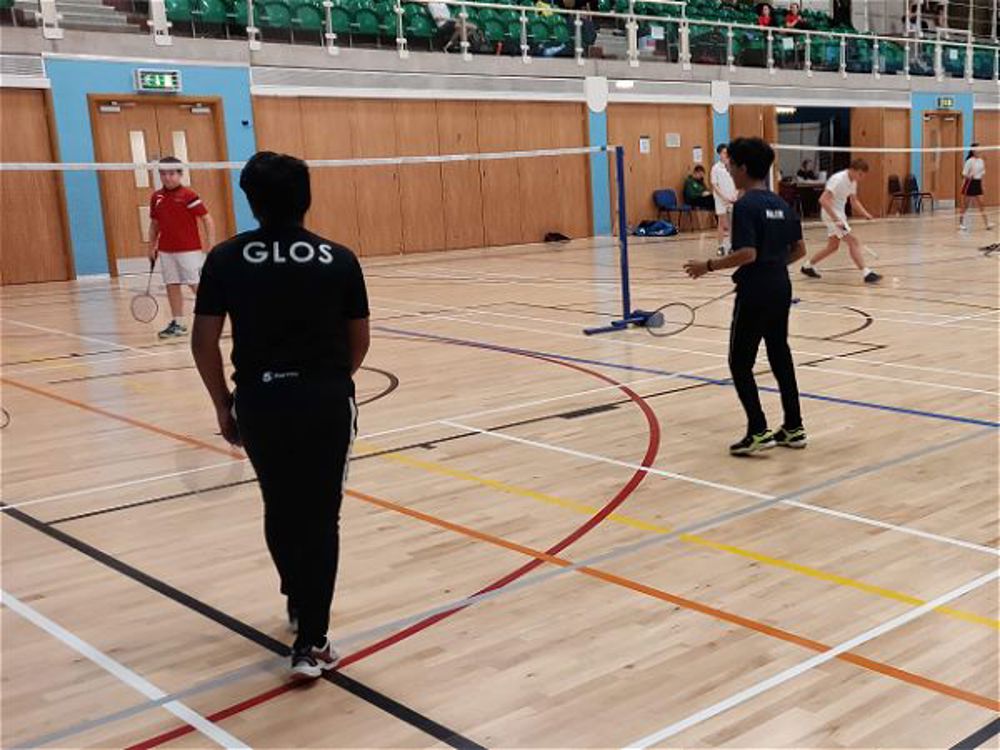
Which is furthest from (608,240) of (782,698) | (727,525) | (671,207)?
(782,698)

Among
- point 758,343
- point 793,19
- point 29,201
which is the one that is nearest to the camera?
point 758,343

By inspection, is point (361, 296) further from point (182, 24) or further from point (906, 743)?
point (182, 24)

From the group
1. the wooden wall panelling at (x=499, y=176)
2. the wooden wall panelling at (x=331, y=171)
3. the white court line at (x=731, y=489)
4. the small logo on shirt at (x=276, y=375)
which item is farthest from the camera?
the wooden wall panelling at (x=499, y=176)

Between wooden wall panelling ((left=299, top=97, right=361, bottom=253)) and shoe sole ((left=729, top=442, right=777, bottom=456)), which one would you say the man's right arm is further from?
wooden wall panelling ((left=299, top=97, right=361, bottom=253))

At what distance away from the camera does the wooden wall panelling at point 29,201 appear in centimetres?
1839

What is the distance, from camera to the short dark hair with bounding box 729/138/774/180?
5.87 m

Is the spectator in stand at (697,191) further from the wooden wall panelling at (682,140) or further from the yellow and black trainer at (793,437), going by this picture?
the yellow and black trainer at (793,437)

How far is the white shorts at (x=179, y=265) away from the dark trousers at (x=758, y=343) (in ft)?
22.2

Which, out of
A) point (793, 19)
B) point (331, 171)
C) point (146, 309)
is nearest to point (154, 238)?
point (146, 309)

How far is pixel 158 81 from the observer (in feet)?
64.4

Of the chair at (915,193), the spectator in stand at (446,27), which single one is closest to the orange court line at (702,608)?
the spectator in stand at (446,27)

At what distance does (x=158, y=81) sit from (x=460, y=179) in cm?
722

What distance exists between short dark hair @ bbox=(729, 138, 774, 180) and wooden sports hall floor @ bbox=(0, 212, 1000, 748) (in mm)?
1608

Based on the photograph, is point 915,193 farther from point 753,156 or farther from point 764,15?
point 753,156
